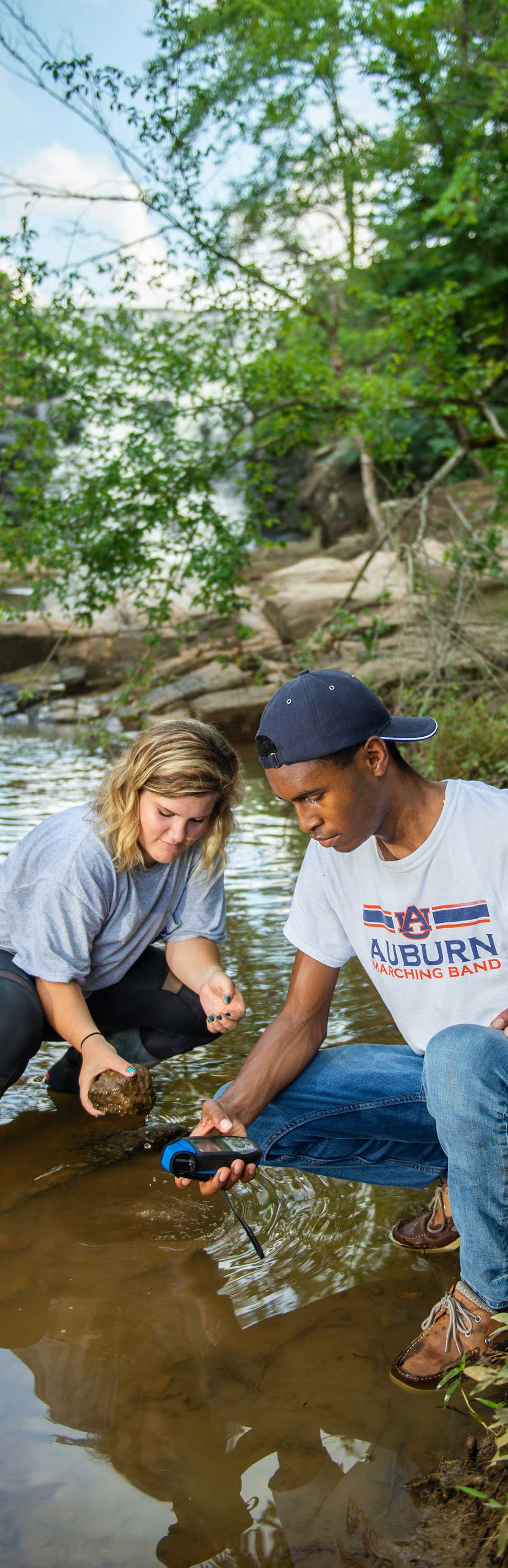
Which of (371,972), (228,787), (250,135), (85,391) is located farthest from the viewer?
(250,135)

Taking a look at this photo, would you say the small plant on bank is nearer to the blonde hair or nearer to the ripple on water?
the ripple on water

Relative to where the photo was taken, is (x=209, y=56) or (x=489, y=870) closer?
(x=489, y=870)

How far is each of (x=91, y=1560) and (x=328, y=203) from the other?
1872cm

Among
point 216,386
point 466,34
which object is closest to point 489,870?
point 216,386

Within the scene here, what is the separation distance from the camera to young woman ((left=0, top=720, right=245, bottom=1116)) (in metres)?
2.69

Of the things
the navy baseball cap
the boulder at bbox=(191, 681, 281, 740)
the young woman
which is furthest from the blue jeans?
the boulder at bbox=(191, 681, 281, 740)

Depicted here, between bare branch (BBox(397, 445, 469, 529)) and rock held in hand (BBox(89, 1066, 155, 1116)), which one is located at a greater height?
bare branch (BBox(397, 445, 469, 529))

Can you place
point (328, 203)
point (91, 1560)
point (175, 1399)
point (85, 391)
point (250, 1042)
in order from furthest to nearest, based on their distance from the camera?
point (328, 203) → point (85, 391) → point (250, 1042) → point (175, 1399) → point (91, 1560)

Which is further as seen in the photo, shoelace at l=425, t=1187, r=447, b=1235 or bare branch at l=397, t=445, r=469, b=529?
bare branch at l=397, t=445, r=469, b=529

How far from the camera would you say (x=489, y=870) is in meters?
2.04

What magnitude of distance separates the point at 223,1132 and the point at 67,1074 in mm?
1077

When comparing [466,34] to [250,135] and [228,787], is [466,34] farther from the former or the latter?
[228,787]

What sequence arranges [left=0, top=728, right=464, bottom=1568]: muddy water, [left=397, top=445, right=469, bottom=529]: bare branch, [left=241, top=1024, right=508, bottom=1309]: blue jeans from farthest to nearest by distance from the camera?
[left=397, top=445, right=469, bottom=529]: bare branch < [left=241, top=1024, right=508, bottom=1309]: blue jeans < [left=0, top=728, right=464, bottom=1568]: muddy water

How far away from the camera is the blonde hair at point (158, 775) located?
8.77 ft
